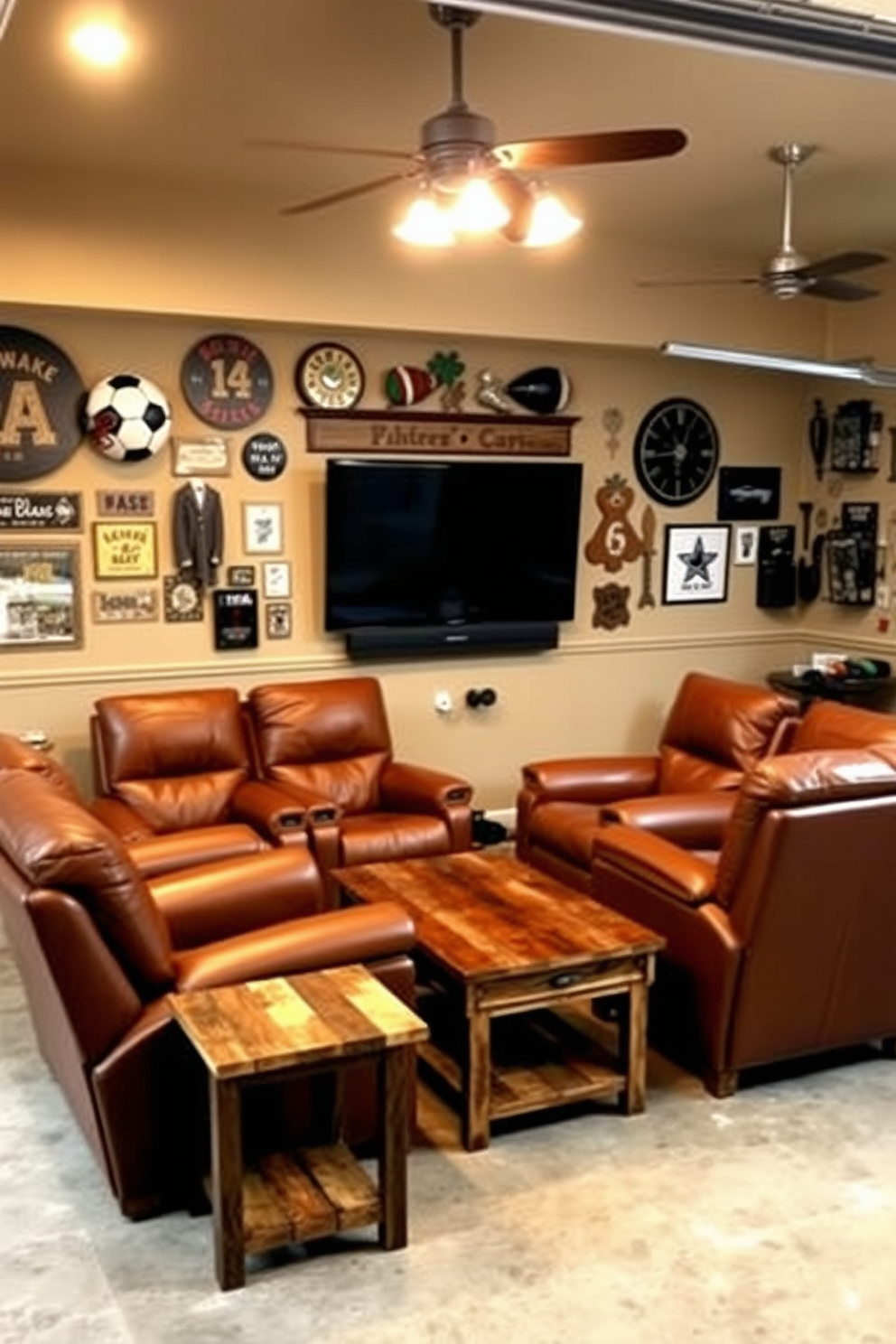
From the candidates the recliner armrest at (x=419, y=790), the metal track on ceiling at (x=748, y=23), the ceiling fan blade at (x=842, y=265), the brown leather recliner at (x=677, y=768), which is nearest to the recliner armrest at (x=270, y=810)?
the recliner armrest at (x=419, y=790)

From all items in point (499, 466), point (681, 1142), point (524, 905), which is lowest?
point (681, 1142)

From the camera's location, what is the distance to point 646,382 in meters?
6.34

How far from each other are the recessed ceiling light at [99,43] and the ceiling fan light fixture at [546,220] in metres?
1.23

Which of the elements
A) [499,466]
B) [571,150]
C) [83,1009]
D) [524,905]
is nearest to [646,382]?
[499,466]

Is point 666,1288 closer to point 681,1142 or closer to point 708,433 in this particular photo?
point 681,1142

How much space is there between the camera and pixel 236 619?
552 cm

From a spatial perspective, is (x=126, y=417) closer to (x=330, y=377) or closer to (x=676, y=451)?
(x=330, y=377)

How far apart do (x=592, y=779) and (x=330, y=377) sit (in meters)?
2.21

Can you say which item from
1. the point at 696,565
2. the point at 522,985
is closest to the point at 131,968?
the point at 522,985

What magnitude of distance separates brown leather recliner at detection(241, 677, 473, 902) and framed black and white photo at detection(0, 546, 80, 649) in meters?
0.86

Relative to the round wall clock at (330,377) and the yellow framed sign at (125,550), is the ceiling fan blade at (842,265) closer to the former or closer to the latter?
the round wall clock at (330,377)

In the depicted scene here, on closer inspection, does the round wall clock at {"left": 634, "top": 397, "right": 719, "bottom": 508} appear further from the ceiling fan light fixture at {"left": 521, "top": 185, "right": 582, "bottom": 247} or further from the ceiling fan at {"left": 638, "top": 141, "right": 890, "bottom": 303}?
the ceiling fan light fixture at {"left": 521, "top": 185, "right": 582, "bottom": 247}

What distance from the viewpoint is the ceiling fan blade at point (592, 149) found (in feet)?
10.3

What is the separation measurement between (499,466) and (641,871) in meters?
2.75
